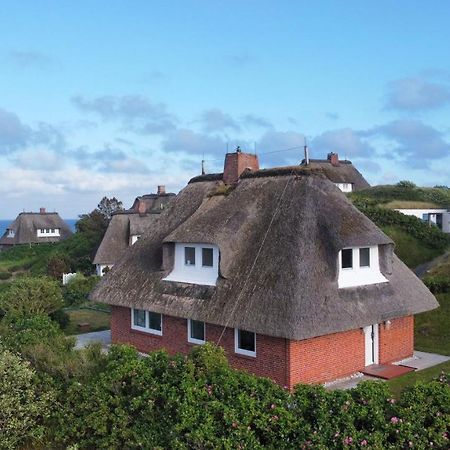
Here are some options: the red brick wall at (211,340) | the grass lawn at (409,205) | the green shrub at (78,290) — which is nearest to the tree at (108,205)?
the green shrub at (78,290)

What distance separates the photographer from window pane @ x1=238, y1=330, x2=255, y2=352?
17.5 meters

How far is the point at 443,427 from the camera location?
9312 mm

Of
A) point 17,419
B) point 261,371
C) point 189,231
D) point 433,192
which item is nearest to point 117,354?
point 17,419

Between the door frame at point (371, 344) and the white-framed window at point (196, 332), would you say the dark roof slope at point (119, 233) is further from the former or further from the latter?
the door frame at point (371, 344)

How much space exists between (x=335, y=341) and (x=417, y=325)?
9.46 meters

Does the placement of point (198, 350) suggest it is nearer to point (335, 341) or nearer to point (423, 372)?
point (335, 341)

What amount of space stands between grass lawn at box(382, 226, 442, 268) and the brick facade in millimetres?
15969

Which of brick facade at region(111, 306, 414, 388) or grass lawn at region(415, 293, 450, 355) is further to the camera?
grass lawn at region(415, 293, 450, 355)

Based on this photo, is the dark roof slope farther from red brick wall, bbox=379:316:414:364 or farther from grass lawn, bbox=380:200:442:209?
red brick wall, bbox=379:316:414:364

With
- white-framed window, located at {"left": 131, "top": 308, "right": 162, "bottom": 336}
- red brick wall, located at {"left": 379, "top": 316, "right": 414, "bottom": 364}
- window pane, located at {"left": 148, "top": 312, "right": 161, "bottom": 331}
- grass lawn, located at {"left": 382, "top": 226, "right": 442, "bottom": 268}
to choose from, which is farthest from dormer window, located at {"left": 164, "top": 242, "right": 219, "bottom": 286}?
grass lawn, located at {"left": 382, "top": 226, "right": 442, "bottom": 268}

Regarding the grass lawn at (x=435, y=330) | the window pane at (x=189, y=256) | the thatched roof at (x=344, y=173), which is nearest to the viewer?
the window pane at (x=189, y=256)

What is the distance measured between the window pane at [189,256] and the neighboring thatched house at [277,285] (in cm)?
4

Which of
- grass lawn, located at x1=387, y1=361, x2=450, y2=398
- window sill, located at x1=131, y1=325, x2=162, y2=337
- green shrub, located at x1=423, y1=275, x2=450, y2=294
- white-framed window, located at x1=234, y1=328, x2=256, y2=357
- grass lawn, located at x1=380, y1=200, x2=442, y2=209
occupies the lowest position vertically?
grass lawn, located at x1=387, y1=361, x2=450, y2=398

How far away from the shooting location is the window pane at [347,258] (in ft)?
→ 59.4
